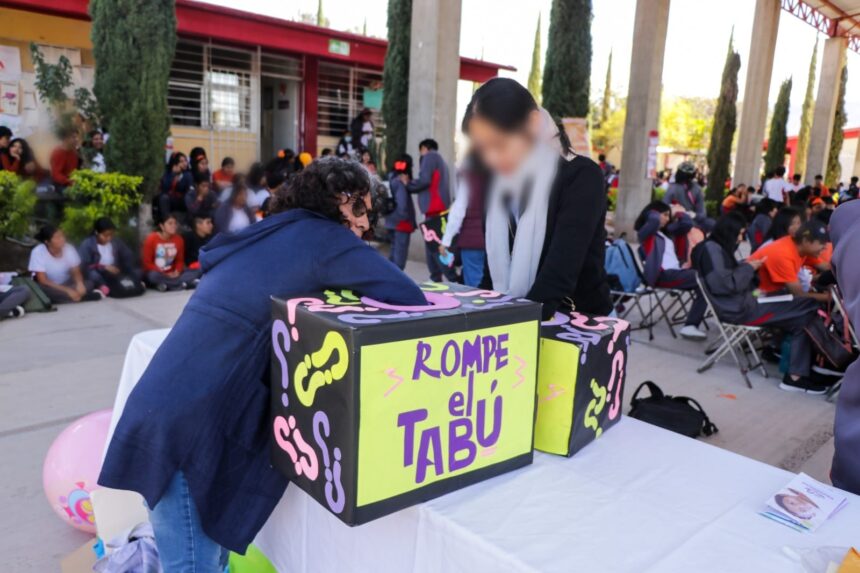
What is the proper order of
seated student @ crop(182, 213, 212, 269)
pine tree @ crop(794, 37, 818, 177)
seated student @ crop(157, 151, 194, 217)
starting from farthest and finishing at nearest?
1. pine tree @ crop(794, 37, 818, 177)
2. seated student @ crop(157, 151, 194, 217)
3. seated student @ crop(182, 213, 212, 269)

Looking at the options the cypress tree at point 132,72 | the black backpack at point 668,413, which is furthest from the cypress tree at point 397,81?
the black backpack at point 668,413

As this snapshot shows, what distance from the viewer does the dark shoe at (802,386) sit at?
15.3 feet

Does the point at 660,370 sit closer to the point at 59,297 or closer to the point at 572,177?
the point at 572,177

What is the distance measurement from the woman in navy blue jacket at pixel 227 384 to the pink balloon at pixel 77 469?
3.43ft

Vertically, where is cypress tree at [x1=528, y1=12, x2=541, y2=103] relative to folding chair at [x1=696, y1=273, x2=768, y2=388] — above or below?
above

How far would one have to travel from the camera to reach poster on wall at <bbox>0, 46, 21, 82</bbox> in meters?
9.95

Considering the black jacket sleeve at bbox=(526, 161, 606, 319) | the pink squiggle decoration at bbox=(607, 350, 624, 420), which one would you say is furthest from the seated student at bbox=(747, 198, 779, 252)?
the pink squiggle decoration at bbox=(607, 350, 624, 420)

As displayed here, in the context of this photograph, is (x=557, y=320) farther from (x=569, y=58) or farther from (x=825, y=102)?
(x=825, y=102)

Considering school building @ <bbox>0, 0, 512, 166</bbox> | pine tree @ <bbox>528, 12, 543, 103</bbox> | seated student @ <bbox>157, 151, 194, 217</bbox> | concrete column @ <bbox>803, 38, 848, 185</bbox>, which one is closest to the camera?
seated student @ <bbox>157, 151, 194, 217</bbox>

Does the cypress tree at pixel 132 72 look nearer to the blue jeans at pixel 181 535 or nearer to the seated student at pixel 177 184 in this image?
the seated student at pixel 177 184

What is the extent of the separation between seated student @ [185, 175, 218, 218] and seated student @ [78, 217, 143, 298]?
1.66 meters

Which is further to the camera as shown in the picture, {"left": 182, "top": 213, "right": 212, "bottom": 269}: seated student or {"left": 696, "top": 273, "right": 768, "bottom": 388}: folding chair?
{"left": 182, "top": 213, "right": 212, "bottom": 269}: seated student

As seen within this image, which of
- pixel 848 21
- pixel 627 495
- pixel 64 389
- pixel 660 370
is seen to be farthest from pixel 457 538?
pixel 848 21

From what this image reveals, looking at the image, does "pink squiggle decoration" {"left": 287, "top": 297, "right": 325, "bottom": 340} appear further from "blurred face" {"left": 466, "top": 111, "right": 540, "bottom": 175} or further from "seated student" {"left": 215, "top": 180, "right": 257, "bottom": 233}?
"seated student" {"left": 215, "top": 180, "right": 257, "bottom": 233}
